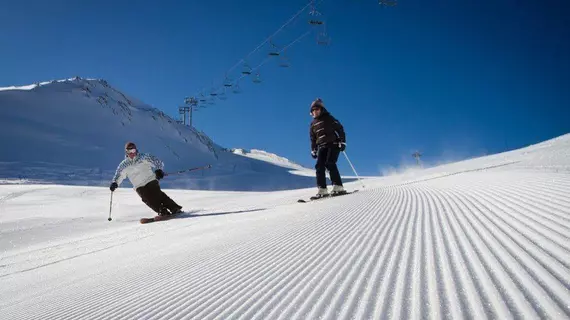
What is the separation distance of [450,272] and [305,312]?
0.50 m

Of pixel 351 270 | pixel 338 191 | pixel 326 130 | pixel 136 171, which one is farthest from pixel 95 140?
pixel 351 270

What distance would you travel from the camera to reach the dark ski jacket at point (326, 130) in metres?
6.64

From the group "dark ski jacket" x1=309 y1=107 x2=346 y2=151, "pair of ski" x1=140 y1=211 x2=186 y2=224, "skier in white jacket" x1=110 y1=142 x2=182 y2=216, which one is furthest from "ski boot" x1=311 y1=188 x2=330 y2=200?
"skier in white jacket" x1=110 y1=142 x2=182 y2=216

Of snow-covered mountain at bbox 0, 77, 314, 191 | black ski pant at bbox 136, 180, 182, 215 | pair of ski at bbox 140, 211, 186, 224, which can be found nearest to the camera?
pair of ski at bbox 140, 211, 186, 224

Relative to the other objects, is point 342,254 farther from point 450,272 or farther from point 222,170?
point 222,170

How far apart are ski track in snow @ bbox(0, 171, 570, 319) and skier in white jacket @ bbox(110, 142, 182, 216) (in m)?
3.90

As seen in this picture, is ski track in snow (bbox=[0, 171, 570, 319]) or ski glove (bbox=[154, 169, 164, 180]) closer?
ski track in snow (bbox=[0, 171, 570, 319])

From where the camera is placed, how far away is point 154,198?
22.4 feet

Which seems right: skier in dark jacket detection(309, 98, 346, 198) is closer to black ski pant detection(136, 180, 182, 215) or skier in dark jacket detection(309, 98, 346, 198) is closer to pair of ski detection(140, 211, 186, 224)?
pair of ski detection(140, 211, 186, 224)

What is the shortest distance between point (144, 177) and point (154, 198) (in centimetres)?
46

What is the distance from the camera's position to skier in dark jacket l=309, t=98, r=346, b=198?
6.58m

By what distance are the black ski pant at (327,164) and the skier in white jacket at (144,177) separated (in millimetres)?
2701

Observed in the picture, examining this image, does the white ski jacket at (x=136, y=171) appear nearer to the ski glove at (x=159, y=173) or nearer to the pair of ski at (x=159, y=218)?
the ski glove at (x=159, y=173)

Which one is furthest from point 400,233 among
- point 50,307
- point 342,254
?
point 50,307
